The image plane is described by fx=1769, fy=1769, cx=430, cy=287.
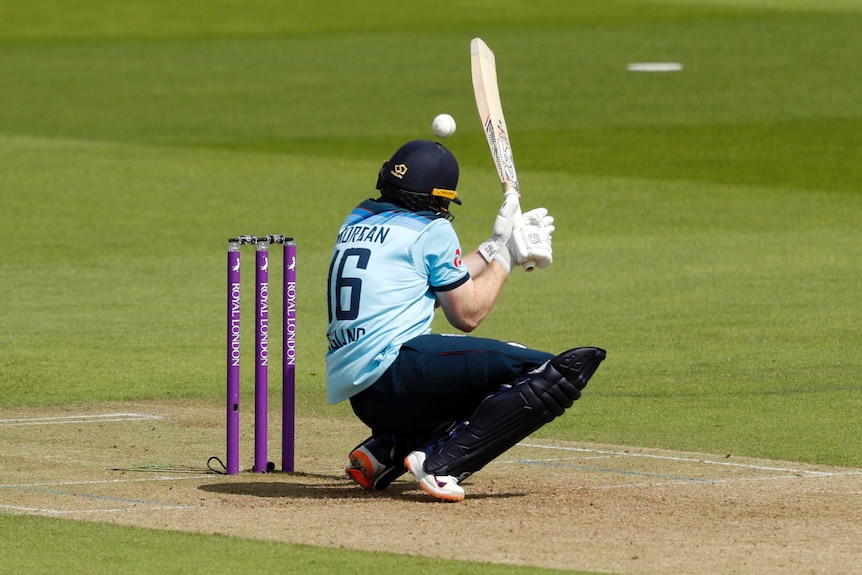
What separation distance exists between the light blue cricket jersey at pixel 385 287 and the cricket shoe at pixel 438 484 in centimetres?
47

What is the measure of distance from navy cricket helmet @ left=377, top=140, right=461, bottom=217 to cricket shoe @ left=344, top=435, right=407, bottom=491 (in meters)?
1.21

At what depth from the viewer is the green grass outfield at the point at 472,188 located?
12438 millimetres

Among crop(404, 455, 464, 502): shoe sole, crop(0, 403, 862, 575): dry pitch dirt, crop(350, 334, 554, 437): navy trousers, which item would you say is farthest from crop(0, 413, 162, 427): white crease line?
crop(404, 455, 464, 502): shoe sole

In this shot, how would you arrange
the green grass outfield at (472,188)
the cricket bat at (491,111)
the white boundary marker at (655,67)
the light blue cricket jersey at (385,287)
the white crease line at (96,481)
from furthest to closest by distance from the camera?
the white boundary marker at (655,67) → the green grass outfield at (472,188) → the cricket bat at (491,111) → the white crease line at (96,481) → the light blue cricket jersey at (385,287)

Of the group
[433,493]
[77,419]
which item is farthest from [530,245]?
[77,419]

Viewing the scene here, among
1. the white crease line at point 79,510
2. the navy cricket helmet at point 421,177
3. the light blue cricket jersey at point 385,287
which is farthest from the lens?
Answer: the navy cricket helmet at point 421,177

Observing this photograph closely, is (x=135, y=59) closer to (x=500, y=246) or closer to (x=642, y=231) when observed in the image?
(x=642, y=231)

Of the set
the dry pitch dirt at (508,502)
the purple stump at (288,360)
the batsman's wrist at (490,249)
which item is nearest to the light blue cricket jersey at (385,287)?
the batsman's wrist at (490,249)

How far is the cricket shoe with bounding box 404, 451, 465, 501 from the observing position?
8.48m

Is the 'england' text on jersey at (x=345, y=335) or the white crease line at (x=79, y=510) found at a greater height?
the 'england' text on jersey at (x=345, y=335)

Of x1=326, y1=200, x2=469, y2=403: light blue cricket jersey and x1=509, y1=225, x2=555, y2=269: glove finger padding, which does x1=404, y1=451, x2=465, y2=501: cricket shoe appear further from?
x1=509, y1=225, x2=555, y2=269: glove finger padding

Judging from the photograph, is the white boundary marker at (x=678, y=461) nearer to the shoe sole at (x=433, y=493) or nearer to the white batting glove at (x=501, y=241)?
the shoe sole at (x=433, y=493)

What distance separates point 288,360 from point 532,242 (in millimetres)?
1529

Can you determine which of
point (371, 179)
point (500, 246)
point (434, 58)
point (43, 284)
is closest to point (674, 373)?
point (500, 246)
